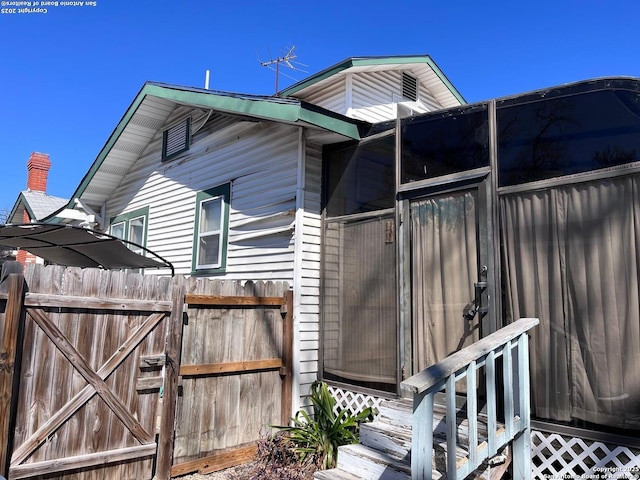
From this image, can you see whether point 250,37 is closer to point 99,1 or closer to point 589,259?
point 99,1

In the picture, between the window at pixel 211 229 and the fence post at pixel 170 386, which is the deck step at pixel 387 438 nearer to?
the fence post at pixel 170 386

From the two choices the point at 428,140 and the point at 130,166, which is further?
the point at 130,166

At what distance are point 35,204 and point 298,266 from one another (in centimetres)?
1397

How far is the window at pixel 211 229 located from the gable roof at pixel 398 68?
246 centimetres

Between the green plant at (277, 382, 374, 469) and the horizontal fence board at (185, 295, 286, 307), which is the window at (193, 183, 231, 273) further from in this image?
the green plant at (277, 382, 374, 469)

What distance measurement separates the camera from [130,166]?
990 cm

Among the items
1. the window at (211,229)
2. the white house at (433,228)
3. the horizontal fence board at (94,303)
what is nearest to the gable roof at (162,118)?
the white house at (433,228)

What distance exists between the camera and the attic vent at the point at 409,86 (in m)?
8.50

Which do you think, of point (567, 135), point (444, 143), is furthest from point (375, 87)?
point (567, 135)

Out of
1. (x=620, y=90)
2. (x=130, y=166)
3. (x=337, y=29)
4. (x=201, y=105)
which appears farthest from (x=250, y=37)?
(x=620, y=90)

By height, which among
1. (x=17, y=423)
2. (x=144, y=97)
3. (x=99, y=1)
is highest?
(x=99, y=1)

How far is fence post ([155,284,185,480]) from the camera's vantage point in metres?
4.31

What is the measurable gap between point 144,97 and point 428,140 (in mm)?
5830

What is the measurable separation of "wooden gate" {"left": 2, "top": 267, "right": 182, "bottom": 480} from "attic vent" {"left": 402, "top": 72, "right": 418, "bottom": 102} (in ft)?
20.3
